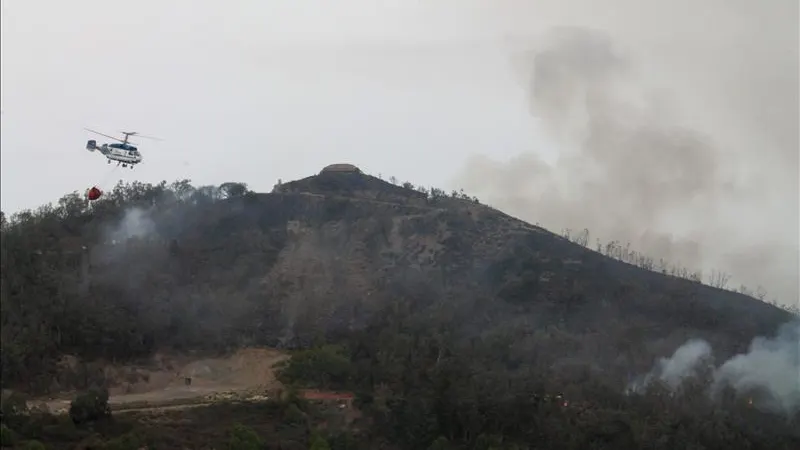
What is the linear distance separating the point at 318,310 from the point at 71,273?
20.3m

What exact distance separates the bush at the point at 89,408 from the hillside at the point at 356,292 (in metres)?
4.07

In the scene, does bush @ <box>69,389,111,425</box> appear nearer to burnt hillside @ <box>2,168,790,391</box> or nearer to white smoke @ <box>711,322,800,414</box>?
burnt hillside @ <box>2,168,790,391</box>

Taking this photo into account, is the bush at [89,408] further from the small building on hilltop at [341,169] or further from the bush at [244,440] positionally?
the small building on hilltop at [341,169]

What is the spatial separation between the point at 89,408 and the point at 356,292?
1437 inches

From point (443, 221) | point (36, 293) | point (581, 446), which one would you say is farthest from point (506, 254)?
point (36, 293)

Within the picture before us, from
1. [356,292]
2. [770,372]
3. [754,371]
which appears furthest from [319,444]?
[770,372]

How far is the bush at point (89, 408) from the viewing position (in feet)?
167

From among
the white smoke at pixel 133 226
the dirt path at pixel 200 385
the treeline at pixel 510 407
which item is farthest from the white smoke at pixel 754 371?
the white smoke at pixel 133 226

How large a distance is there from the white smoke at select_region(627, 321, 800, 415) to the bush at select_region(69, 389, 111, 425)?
3500 cm

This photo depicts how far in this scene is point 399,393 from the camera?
61.2 metres

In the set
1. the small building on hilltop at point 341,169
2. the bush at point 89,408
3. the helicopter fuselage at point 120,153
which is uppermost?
the small building on hilltop at point 341,169

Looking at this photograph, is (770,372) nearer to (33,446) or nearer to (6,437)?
(33,446)

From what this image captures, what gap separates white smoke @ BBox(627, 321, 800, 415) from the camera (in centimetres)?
6900

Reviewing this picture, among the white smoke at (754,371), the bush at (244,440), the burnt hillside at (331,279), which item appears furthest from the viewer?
the burnt hillside at (331,279)
